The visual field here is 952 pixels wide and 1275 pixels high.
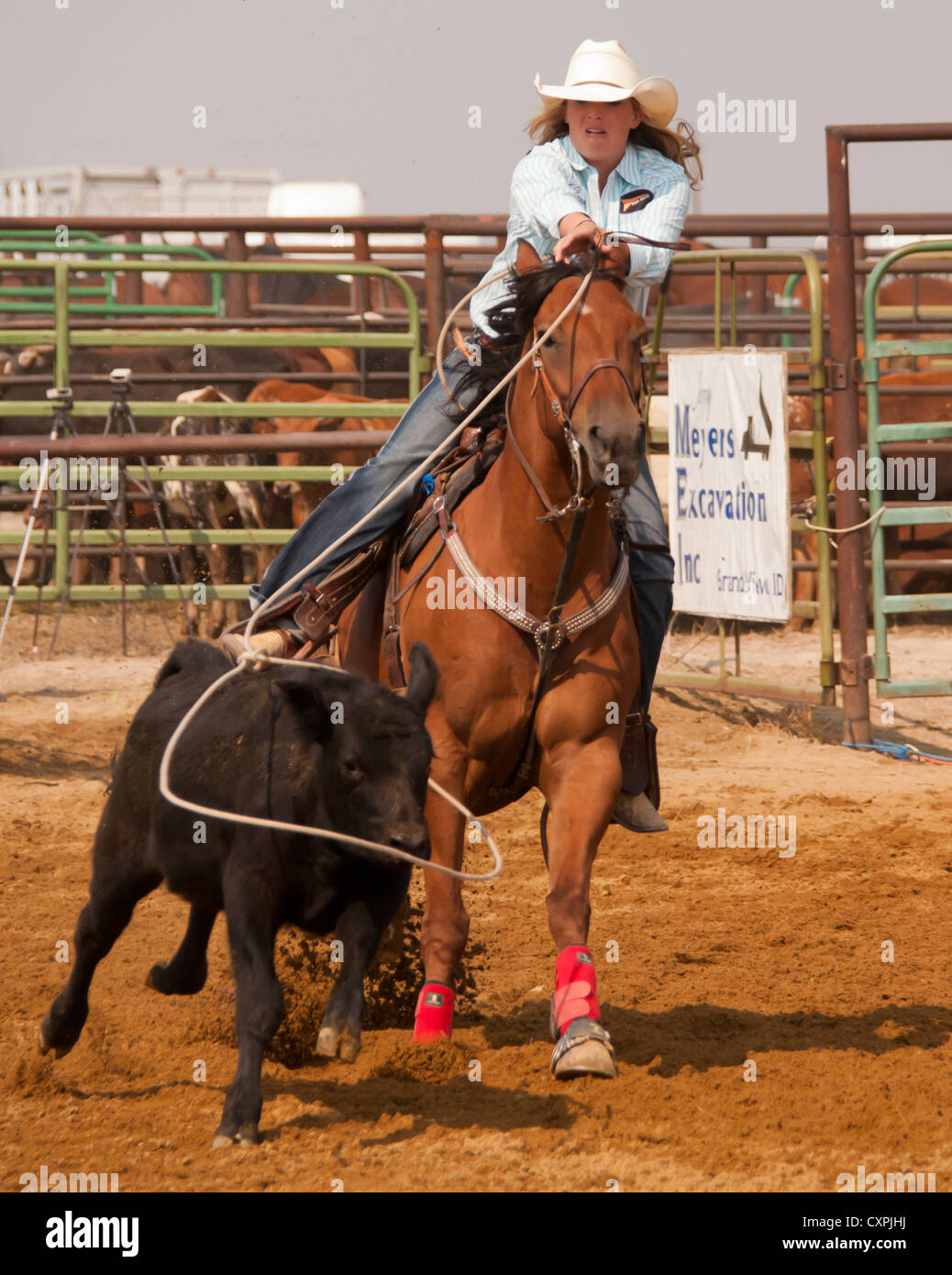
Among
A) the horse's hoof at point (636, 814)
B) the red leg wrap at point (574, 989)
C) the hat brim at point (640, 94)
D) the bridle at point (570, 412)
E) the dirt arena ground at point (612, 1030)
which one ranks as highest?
the hat brim at point (640, 94)

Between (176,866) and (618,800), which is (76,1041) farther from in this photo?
(618,800)

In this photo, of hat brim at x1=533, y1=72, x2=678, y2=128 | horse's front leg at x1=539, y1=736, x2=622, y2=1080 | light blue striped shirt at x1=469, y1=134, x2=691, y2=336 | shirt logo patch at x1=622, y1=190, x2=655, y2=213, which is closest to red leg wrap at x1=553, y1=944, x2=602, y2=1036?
horse's front leg at x1=539, y1=736, x2=622, y2=1080

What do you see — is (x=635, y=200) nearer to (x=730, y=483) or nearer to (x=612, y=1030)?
(x=612, y=1030)

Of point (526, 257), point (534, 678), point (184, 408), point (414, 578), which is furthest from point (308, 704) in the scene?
point (184, 408)

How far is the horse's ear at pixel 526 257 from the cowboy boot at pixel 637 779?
139 cm

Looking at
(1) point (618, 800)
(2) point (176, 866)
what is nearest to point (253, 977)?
(2) point (176, 866)

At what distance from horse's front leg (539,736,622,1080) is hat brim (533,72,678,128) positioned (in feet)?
5.78

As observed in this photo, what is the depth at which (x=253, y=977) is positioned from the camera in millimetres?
3707

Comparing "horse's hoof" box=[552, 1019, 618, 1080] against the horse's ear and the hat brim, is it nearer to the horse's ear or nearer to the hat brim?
the horse's ear

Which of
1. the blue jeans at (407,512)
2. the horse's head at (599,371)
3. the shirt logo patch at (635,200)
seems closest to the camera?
the horse's head at (599,371)

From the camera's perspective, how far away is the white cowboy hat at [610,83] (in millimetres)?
4531

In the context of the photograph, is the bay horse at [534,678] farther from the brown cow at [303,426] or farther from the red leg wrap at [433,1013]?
the brown cow at [303,426]

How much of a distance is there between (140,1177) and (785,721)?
696cm

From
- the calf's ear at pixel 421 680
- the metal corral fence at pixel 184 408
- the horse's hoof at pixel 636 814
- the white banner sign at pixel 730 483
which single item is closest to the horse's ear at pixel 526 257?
the calf's ear at pixel 421 680
